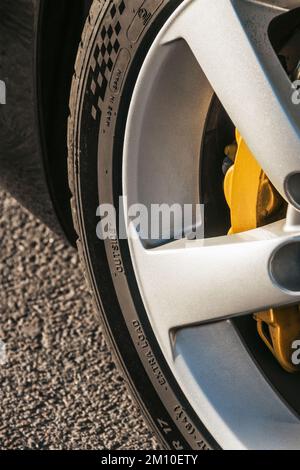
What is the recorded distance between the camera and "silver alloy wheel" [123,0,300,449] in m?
1.79

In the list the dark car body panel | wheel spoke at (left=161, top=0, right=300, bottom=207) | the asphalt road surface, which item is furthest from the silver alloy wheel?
the asphalt road surface

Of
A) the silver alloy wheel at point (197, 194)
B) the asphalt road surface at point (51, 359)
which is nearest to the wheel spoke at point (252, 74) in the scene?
the silver alloy wheel at point (197, 194)

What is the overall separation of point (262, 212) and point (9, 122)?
0.66 m

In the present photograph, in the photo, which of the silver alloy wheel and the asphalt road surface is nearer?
the silver alloy wheel

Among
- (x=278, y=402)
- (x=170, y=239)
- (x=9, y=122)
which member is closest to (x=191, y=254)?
(x=170, y=239)

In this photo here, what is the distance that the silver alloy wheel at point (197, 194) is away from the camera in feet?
5.89

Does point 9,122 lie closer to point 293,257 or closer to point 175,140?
point 175,140

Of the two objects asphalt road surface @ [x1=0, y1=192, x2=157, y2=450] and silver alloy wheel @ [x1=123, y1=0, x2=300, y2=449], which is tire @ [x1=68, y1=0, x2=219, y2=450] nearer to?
silver alloy wheel @ [x1=123, y1=0, x2=300, y2=449]

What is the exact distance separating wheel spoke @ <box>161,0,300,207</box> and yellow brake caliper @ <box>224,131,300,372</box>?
0.33ft

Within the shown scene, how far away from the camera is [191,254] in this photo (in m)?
2.00

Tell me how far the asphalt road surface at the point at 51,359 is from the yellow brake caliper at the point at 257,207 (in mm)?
515

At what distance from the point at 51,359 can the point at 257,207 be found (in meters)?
0.90

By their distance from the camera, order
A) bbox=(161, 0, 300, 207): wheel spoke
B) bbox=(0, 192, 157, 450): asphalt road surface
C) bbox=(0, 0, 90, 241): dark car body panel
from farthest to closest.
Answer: bbox=(0, 192, 157, 450): asphalt road surface, bbox=(0, 0, 90, 241): dark car body panel, bbox=(161, 0, 300, 207): wheel spoke

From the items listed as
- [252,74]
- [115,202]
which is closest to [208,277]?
[115,202]
